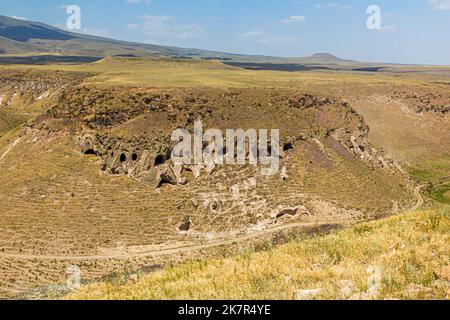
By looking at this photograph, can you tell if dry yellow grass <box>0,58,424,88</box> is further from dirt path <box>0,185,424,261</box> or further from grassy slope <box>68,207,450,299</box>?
grassy slope <box>68,207,450,299</box>

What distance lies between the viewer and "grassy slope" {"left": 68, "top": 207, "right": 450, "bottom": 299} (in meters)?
8.77

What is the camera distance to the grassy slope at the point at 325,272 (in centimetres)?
877

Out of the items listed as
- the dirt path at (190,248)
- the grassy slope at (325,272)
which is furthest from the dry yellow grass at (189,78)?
the grassy slope at (325,272)

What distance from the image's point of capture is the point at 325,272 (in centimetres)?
989

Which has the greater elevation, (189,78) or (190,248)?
(189,78)

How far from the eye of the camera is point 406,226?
13.6m

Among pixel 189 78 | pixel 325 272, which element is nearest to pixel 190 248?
pixel 325 272

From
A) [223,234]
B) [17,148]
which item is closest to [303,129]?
[223,234]

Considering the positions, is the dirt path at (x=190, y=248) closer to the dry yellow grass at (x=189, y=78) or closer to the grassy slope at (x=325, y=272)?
the grassy slope at (x=325, y=272)

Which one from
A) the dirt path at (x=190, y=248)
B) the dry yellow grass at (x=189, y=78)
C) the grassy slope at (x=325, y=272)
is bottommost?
the dirt path at (x=190, y=248)

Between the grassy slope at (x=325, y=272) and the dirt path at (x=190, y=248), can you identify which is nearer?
the grassy slope at (x=325, y=272)

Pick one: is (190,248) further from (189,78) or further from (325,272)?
(189,78)

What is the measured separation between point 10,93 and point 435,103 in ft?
369
